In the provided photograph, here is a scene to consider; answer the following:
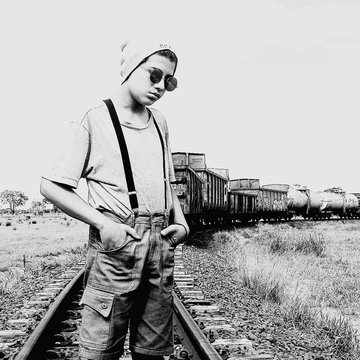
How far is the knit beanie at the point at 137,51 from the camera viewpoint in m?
2.08

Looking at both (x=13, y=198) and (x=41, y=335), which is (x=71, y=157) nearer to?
(x=41, y=335)

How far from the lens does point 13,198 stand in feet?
402

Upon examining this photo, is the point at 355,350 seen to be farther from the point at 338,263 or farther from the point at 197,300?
the point at 338,263

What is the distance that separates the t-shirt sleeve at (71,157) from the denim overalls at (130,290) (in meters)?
0.14

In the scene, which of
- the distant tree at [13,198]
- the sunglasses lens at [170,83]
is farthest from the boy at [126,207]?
the distant tree at [13,198]

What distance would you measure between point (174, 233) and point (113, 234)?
1.00 feet

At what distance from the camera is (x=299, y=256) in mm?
13609

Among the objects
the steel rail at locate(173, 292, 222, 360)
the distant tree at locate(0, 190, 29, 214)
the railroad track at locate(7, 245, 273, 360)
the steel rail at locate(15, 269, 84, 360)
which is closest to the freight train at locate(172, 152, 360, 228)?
the steel rail at locate(173, 292, 222, 360)

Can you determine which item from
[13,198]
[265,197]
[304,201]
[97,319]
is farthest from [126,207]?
[13,198]

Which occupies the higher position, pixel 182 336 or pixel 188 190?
pixel 182 336

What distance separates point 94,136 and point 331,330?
3.85 metres

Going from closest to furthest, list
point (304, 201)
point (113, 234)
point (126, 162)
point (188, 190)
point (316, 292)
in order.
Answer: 1. point (113, 234)
2. point (126, 162)
3. point (316, 292)
4. point (188, 190)
5. point (304, 201)

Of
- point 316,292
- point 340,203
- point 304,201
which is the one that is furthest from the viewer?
point 340,203

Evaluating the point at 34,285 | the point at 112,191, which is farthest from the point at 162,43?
the point at 34,285
